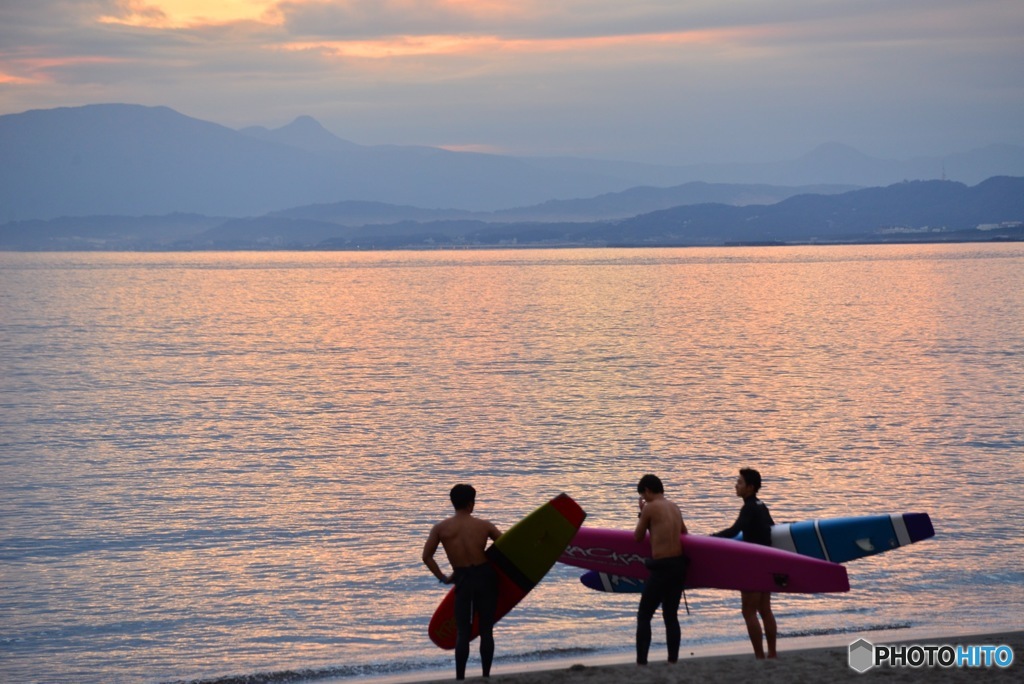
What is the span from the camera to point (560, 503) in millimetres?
14898

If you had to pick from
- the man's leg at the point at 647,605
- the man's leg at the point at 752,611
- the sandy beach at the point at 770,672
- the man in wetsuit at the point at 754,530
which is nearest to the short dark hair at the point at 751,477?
the man in wetsuit at the point at 754,530

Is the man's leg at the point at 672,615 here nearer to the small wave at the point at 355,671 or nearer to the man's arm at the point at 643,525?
the man's arm at the point at 643,525

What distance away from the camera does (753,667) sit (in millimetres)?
13664

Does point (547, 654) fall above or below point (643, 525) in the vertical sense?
below

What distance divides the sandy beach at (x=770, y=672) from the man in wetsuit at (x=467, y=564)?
0.72m

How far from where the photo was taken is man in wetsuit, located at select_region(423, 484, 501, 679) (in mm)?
13086

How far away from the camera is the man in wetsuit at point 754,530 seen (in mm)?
13133

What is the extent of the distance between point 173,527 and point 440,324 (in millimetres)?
68874

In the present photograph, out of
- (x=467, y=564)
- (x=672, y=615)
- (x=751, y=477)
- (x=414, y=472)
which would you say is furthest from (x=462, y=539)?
(x=414, y=472)

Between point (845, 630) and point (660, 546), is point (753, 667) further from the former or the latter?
point (845, 630)

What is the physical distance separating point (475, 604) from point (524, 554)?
120 centimetres

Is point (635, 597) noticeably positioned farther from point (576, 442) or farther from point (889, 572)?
point (576, 442)

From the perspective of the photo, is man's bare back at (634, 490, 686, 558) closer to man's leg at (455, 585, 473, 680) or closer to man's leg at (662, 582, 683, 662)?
man's leg at (662, 582, 683, 662)

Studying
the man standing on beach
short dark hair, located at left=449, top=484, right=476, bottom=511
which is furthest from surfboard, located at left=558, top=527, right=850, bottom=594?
short dark hair, located at left=449, top=484, right=476, bottom=511
